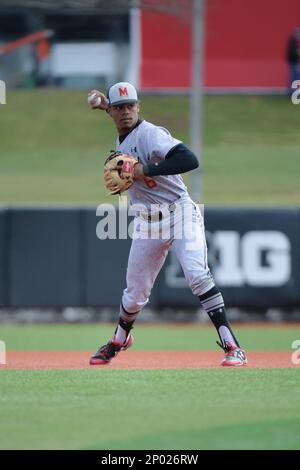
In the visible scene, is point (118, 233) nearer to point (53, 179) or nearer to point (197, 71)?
point (197, 71)

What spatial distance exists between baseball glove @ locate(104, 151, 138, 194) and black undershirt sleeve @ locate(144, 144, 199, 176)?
A: 14 cm

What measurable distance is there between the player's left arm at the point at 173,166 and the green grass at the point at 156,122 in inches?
517

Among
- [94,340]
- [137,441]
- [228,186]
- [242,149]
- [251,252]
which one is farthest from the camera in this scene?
[242,149]

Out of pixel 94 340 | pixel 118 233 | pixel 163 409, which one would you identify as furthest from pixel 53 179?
pixel 163 409

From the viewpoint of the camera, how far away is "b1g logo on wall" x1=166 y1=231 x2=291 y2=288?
1553 cm

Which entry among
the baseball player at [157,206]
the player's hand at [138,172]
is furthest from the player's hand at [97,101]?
the player's hand at [138,172]

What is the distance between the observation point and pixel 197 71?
17.2 metres

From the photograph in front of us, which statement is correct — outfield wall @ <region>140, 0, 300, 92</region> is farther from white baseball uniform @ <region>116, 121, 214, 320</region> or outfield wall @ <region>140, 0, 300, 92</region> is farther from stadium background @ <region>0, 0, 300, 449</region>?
white baseball uniform @ <region>116, 121, 214, 320</region>

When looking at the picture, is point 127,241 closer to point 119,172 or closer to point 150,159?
point 150,159

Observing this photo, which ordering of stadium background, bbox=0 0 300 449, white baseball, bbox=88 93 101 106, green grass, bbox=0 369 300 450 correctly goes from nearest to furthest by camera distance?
green grass, bbox=0 369 300 450
stadium background, bbox=0 0 300 449
white baseball, bbox=88 93 101 106

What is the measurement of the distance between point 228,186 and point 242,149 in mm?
3564

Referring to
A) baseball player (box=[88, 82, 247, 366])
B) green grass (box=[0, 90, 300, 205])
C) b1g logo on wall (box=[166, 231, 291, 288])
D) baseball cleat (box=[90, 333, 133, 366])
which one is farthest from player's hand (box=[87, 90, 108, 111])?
green grass (box=[0, 90, 300, 205])

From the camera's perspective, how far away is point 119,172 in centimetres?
853

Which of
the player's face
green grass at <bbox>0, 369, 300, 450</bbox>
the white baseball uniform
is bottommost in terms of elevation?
green grass at <bbox>0, 369, 300, 450</bbox>
